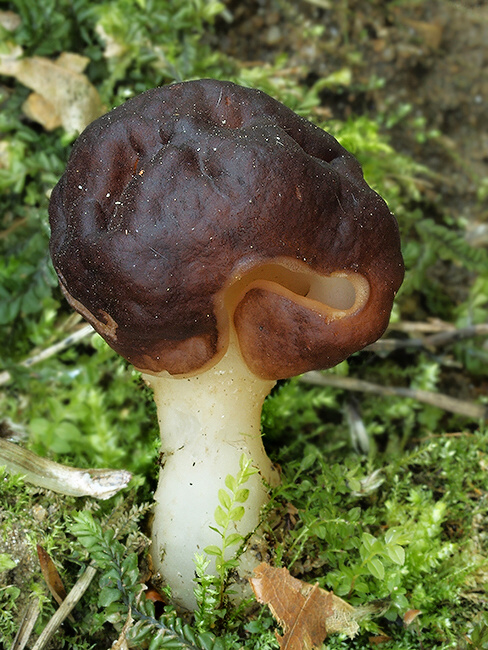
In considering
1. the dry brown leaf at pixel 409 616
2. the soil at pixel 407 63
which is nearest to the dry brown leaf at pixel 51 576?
the dry brown leaf at pixel 409 616

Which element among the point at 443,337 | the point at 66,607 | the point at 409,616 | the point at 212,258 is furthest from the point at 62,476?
the point at 443,337

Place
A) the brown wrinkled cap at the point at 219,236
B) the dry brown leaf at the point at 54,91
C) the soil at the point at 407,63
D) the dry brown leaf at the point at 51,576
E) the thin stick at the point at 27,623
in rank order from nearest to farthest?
the brown wrinkled cap at the point at 219,236 → the thin stick at the point at 27,623 → the dry brown leaf at the point at 51,576 → the dry brown leaf at the point at 54,91 → the soil at the point at 407,63

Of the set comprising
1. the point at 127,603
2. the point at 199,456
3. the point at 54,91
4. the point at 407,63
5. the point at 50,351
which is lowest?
the point at 50,351

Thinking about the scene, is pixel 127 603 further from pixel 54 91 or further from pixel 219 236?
pixel 54 91

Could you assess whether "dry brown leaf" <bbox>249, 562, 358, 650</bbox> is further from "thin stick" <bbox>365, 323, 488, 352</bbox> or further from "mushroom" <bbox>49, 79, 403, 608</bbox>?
"thin stick" <bbox>365, 323, 488, 352</bbox>

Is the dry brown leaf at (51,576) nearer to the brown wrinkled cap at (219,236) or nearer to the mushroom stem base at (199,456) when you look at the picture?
the mushroom stem base at (199,456)

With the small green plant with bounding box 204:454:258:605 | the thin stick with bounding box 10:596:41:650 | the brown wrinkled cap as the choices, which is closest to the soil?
the brown wrinkled cap

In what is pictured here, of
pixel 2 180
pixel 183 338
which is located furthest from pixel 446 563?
pixel 2 180

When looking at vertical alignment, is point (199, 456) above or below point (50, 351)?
above
